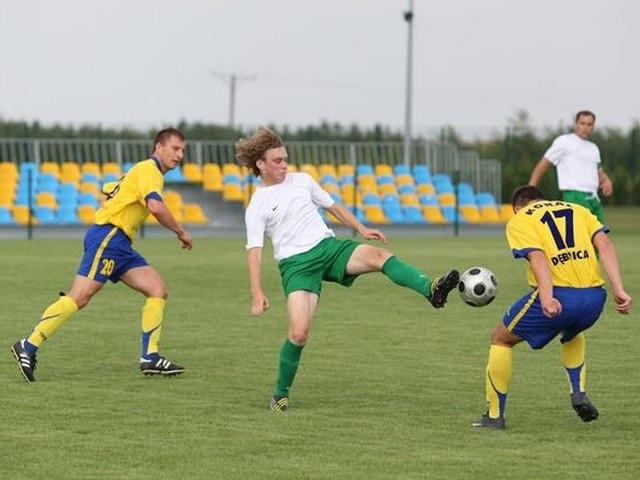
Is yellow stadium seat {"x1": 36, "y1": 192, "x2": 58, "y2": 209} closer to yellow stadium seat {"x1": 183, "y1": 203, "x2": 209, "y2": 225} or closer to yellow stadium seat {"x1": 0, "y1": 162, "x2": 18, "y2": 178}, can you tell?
yellow stadium seat {"x1": 0, "y1": 162, "x2": 18, "y2": 178}

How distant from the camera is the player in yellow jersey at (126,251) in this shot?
1167 centimetres

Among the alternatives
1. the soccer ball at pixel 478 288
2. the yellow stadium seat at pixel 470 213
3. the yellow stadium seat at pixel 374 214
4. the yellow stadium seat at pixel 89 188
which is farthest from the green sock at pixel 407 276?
the yellow stadium seat at pixel 470 213

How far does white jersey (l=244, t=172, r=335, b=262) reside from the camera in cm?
1009

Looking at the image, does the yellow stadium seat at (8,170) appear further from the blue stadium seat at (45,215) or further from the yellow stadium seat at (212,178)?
the yellow stadium seat at (212,178)

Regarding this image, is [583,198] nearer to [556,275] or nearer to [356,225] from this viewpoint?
[356,225]

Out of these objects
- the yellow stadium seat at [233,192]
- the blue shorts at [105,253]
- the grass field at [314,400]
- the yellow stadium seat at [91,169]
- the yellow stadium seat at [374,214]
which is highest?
the blue shorts at [105,253]

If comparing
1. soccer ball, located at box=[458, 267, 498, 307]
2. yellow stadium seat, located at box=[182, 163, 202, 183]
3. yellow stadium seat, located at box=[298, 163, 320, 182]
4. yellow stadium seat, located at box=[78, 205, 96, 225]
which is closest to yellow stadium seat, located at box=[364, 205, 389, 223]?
yellow stadium seat, located at box=[298, 163, 320, 182]

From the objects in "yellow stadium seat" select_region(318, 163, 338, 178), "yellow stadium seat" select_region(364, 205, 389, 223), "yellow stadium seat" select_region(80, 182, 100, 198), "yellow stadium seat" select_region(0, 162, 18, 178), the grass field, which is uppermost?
the grass field

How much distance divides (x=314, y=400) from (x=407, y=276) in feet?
3.96

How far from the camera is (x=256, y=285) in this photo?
9.83 metres

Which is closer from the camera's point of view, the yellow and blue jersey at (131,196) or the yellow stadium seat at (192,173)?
the yellow and blue jersey at (131,196)

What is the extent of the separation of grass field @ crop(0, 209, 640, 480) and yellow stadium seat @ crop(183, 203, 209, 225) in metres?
21.0

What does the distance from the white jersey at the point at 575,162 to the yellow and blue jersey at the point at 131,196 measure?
836 centimetres

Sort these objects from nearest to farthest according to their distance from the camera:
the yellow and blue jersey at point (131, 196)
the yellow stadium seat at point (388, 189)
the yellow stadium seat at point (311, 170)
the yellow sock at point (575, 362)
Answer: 1. the yellow sock at point (575, 362)
2. the yellow and blue jersey at point (131, 196)
3. the yellow stadium seat at point (311, 170)
4. the yellow stadium seat at point (388, 189)
